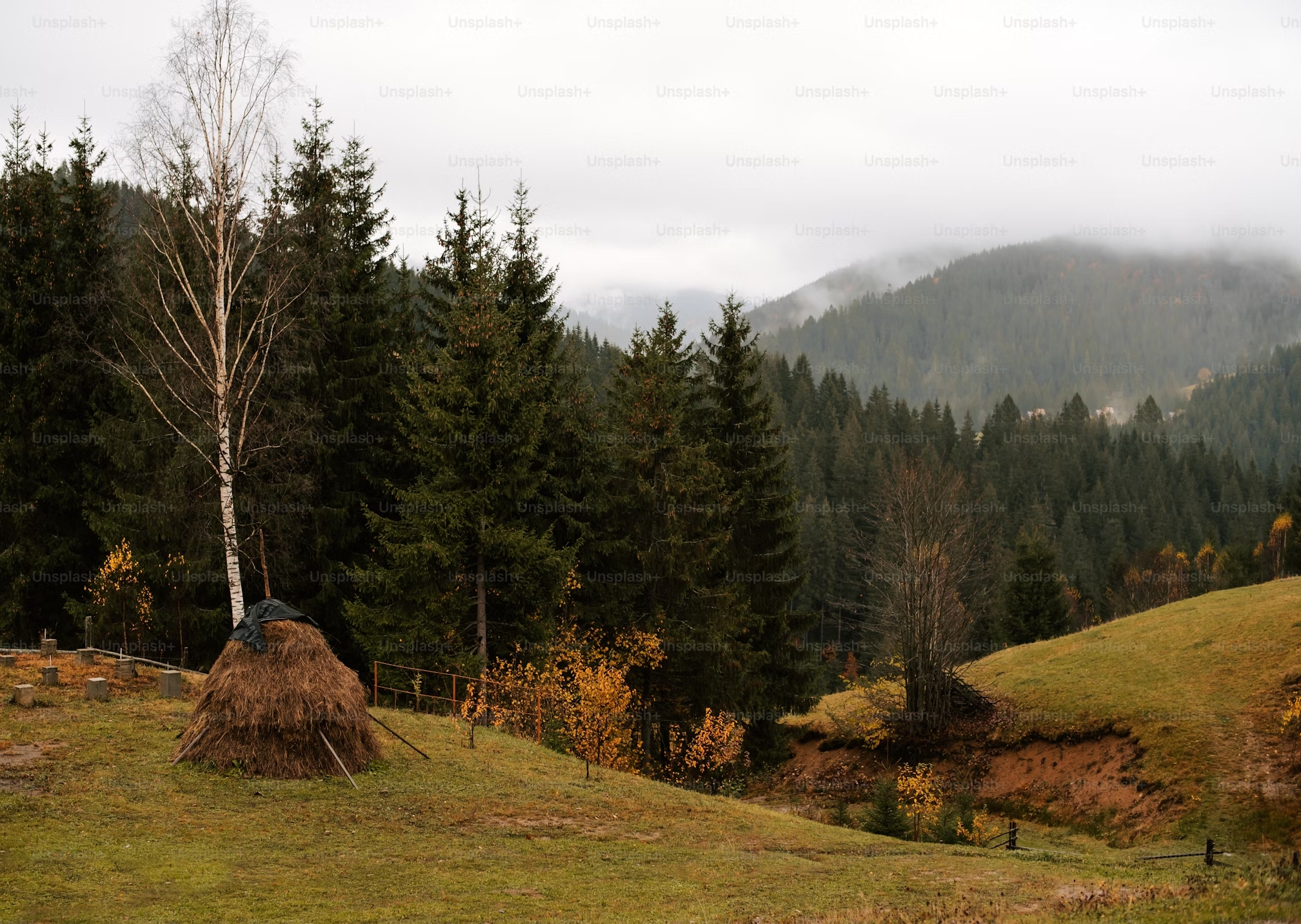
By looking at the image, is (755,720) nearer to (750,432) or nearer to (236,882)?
(750,432)

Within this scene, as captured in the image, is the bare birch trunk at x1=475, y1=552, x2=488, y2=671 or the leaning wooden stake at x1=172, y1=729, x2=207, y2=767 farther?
the bare birch trunk at x1=475, y1=552, x2=488, y2=671

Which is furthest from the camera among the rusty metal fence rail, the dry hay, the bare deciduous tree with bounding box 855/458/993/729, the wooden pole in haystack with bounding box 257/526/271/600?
the bare deciduous tree with bounding box 855/458/993/729

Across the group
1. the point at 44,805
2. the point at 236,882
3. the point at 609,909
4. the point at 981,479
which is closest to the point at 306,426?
the point at 44,805

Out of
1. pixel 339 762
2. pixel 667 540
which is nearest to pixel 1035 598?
pixel 667 540

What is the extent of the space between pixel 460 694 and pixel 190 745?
984cm

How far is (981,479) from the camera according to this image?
402 feet

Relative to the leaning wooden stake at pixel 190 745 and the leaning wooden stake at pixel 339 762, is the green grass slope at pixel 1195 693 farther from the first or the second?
the leaning wooden stake at pixel 190 745

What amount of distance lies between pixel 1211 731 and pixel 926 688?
33.5 feet

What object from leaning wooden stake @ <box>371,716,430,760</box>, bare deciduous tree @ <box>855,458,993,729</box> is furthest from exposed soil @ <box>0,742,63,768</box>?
bare deciduous tree @ <box>855,458,993,729</box>

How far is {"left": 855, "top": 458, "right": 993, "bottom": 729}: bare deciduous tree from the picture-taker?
35500 mm

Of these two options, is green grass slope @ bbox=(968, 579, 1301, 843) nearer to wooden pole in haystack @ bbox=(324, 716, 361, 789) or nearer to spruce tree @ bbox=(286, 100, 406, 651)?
wooden pole in haystack @ bbox=(324, 716, 361, 789)

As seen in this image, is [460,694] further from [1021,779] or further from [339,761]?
[1021,779]

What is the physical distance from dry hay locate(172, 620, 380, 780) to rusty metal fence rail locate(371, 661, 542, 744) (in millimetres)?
5621

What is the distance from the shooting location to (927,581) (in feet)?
119
